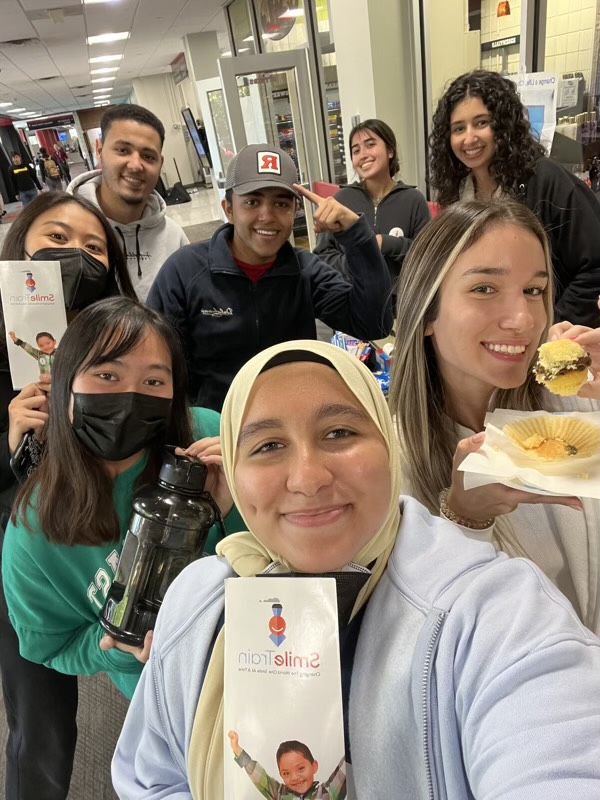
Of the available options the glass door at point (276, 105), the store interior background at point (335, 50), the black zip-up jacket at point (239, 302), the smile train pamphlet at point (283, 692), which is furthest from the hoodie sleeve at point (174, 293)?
the glass door at point (276, 105)

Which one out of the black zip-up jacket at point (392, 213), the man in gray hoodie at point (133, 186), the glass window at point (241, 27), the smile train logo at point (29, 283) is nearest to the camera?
the smile train logo at point (29, 283)

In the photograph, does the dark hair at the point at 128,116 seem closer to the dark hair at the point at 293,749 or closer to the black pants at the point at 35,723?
the black pants at the point at 35,723

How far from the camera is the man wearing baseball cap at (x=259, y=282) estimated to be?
1.95 m

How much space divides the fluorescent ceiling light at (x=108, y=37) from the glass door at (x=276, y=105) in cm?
543

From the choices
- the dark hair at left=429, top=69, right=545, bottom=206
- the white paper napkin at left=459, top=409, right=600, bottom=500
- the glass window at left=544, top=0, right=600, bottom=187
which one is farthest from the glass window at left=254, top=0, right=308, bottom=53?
the white paper napkin at left=459, top=409, right=600, bottom=500

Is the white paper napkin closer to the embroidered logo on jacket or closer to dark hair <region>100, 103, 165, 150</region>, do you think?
the embroidered logo on jacket

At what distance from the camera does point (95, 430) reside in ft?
4.02

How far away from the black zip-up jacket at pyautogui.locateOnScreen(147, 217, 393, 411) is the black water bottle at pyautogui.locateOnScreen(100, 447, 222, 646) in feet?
3.53

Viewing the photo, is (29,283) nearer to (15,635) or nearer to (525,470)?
(15,635)

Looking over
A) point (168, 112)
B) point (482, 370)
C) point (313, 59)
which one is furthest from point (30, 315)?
point (168, 112)

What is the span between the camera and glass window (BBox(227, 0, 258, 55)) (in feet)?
27.7

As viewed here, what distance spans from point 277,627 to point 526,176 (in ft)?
7.46

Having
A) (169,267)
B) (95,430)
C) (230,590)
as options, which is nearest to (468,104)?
(169,267)

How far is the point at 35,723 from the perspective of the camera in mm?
1575
